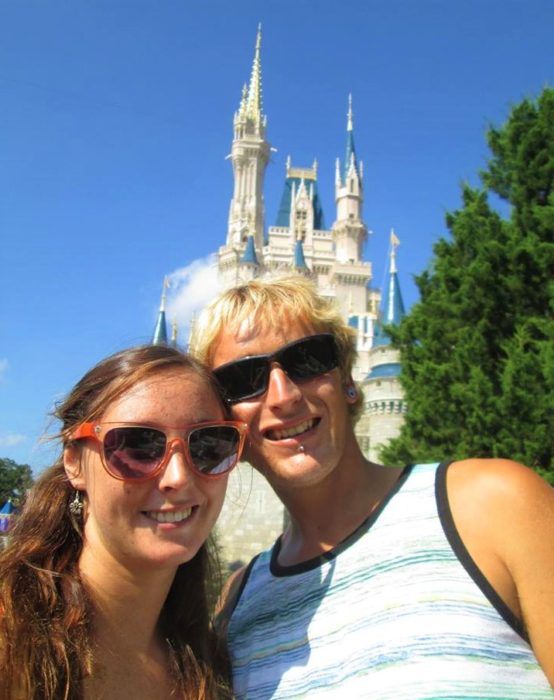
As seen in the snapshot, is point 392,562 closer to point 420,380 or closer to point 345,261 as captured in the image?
point 420,380

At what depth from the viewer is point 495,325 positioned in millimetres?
8055

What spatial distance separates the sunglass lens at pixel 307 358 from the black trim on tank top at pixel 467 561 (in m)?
0.49

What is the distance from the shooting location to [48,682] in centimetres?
126

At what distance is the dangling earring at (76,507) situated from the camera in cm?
159

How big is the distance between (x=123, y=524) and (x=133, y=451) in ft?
0.59

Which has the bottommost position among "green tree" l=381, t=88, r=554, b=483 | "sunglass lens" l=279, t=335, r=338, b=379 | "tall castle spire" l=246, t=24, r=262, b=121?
"sunglass lens" l=279, t=335, r=338, b=379

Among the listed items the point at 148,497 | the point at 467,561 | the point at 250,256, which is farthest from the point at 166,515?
the point at 250,256

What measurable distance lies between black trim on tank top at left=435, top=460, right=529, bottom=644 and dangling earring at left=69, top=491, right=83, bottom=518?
956 millimetres

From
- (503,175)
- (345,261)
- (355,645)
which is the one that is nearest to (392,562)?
(355,645)

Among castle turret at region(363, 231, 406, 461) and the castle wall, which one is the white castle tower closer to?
castle turret at region(363, 231, 406, 461)

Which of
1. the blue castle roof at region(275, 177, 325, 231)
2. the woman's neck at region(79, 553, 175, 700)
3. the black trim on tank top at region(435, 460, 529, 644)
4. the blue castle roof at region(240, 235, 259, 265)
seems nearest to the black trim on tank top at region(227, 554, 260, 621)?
the woman's neck at region(79, 553, 175, 700)

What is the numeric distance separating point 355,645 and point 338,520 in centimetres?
38

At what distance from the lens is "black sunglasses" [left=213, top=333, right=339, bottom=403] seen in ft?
5.95

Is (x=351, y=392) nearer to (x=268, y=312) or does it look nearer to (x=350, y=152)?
(x=268, y=312)
